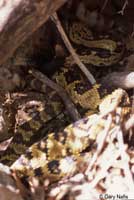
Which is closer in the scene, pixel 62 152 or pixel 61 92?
pixel 62 152

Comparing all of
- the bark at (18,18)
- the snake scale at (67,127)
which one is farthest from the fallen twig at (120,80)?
the bark at (18,18)

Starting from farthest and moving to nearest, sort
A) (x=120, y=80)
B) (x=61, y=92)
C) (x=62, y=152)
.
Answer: (x=61, y=92) → (x=120, y=80) → (x=62, y=152)

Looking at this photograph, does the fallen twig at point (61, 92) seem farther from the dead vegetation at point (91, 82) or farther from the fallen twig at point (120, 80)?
the fallen twig at point (120, 80)

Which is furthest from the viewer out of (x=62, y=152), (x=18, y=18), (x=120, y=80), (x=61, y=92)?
(x=61, y=92)

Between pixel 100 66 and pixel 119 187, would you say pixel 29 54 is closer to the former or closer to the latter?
pixel 100 66

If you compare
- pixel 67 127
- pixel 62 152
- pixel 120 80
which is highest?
pixel 120 80

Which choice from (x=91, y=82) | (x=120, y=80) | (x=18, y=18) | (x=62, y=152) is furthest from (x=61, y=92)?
(x=18, y=18)

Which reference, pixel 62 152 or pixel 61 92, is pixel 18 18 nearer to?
pixel 62 152
